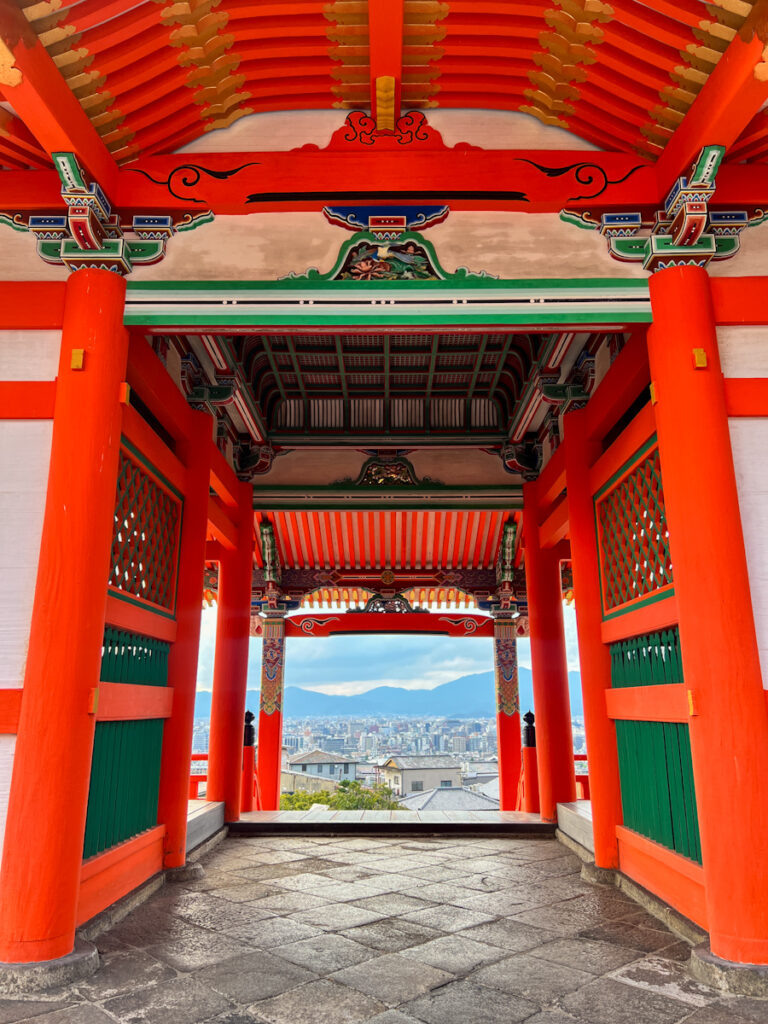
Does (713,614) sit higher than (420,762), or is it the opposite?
(713,614)

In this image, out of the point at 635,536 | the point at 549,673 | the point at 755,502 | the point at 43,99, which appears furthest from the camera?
the point at 549,673

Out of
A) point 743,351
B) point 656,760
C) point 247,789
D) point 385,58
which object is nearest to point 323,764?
point 247,789

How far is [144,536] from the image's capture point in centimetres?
405

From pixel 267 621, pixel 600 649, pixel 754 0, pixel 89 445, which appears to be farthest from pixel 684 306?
pixel 267 621

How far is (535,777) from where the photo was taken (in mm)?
6859

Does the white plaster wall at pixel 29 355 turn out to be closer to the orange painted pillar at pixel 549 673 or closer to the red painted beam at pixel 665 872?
the red painted beam at pixel 665 872

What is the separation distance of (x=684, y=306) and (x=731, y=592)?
1286 mm

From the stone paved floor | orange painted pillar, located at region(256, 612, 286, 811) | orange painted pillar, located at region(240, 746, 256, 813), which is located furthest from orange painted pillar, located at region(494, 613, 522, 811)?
the stone paved floor

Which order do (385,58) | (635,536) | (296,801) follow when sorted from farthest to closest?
(296,801), (635,536), (385,58)

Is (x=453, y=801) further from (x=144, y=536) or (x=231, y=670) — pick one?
(x=144, y=536)

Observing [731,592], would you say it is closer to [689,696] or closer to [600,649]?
[689,696]

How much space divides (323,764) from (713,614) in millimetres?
46860

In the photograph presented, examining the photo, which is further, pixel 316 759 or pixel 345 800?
pixel 316 759

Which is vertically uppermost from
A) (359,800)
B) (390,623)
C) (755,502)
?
(390,623)
